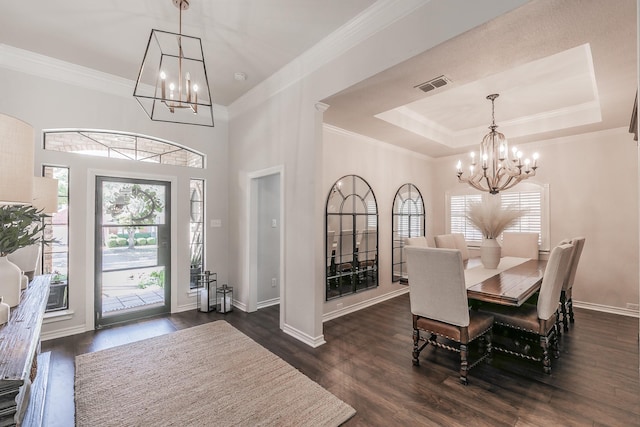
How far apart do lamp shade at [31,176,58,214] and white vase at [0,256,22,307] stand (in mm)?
1332

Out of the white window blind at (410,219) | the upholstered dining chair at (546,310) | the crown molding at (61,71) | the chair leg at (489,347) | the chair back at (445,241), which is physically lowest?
the chair leg at (489,347)

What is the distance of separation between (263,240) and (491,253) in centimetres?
308

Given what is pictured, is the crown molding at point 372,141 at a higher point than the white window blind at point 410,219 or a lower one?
higher

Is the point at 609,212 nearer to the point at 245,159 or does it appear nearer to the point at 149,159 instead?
the point at 245,159

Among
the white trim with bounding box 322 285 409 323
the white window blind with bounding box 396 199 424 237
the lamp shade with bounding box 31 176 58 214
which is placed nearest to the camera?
the lamp shade with bounding box 31 176 58 214

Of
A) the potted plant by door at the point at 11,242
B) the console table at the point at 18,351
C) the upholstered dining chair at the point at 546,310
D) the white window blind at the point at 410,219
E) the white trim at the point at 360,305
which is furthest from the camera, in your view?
the white window blind at the point at 410,219

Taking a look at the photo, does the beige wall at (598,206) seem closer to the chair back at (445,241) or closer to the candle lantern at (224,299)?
the chair back at (445,241)

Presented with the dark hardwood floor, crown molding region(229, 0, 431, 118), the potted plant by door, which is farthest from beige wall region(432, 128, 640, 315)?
the potted plant by door

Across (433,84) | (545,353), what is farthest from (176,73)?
(545,353)

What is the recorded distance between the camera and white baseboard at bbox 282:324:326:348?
320 centimetres

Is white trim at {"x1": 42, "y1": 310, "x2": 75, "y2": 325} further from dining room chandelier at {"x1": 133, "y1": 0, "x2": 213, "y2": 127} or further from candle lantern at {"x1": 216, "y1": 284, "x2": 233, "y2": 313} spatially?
dining room chandelier at {"x1": 133, "y1": 0, "x2": 213, "y2": 127}

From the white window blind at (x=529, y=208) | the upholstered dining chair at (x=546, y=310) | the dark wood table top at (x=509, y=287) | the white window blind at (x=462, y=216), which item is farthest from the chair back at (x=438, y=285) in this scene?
the white window blind at (x=462, y=216)

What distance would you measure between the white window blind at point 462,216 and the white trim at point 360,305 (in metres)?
1.73

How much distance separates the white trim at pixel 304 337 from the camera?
320 cm
